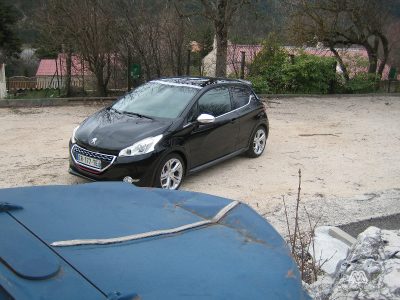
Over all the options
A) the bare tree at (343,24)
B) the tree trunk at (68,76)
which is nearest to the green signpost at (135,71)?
the tree trunk at (68,76)

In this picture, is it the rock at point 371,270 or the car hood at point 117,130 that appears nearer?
the rock at point 371,270

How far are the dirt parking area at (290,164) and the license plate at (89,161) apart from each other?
0.75m

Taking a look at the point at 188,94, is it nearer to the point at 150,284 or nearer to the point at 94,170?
the point at 94,170

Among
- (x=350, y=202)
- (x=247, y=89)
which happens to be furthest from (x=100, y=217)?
(x=247, y=89)

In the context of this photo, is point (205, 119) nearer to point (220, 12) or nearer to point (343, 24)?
point (220, 12)

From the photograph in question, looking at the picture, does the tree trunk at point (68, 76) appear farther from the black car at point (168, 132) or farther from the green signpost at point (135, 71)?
the black car at point (168, 132)

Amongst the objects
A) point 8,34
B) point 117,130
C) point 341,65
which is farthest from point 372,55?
point 8,34

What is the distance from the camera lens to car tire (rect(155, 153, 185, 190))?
250 inches

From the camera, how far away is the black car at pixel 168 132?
244 inches

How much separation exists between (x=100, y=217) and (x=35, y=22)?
14.7 metres

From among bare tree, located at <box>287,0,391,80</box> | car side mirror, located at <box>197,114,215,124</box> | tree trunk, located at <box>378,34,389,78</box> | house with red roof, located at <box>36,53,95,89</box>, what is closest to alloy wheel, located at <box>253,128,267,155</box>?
car side mirror, located at <box>197,114,215,124</box>

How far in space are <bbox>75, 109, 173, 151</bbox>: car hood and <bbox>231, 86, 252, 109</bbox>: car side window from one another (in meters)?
1.89

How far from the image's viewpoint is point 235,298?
2033 millimetres

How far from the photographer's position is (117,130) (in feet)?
21.3
